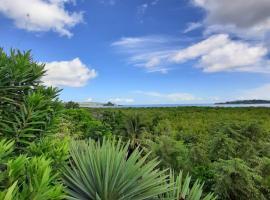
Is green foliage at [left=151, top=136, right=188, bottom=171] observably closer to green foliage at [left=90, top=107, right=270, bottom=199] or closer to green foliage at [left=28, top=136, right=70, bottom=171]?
green foliage at [left=90, top=107, right=270, bottom=199]

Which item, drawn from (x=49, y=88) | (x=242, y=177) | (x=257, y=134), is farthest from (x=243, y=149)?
(x=49, y=88)

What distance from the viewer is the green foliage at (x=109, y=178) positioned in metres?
1.83

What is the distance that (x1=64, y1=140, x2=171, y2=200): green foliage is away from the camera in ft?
6.00

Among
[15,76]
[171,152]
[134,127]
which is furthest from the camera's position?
[134,127]

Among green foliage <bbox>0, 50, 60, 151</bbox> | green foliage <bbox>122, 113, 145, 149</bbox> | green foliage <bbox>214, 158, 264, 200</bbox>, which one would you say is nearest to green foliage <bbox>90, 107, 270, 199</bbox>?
green foliage <bbox>214, 158, 264, 200</bbox>

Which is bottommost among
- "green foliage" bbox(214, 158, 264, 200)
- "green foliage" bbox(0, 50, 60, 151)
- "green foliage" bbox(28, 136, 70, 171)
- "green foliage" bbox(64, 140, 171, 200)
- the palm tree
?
"green foliage" bbox(214, 158, 264, 200)

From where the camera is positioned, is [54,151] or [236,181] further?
[236,181]

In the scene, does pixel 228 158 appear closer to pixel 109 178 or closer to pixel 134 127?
pixel 134 127

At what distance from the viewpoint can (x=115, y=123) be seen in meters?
33.6

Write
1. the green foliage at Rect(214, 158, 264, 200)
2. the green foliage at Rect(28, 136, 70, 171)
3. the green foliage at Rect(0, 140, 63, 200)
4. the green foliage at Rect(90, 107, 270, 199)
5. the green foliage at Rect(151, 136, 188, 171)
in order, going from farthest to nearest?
1. the green foliage at Rect(151, 136, 188, 171)
2. the green foliage at Rect(90, 107, 270, 199)
3. the green foliage at Rect(214, 158, 264, 200)
4. the green foliage at Rect(28, 136, 70, 171)
5. the green foliage at Rect(0, 140, 63, 200)

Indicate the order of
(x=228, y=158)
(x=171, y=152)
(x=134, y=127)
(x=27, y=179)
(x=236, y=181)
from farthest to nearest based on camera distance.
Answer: (x=134, y=127)
(x=171, y=152)
(x=228, y=158)
(x=236, y=181)
(x=27, y=179)

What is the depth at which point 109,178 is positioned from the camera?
6.07 feet

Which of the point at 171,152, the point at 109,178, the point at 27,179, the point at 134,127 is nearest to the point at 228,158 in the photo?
the point at 171,152

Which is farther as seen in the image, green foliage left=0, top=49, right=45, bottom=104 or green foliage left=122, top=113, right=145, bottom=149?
green foliage left=122, top=113, right=145, bottom=149
